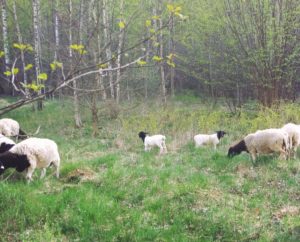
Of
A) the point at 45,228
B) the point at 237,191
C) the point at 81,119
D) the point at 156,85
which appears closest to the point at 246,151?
the point at 237,191

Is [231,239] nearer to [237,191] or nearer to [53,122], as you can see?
[237,191]

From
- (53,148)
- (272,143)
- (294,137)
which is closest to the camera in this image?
(53,148)

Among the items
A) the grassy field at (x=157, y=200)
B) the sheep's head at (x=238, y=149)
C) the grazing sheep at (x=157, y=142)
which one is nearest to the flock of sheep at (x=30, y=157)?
the grassy field at (x=157, y=200)

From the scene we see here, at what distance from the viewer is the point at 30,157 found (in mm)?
8211

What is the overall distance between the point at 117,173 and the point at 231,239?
3.35 m

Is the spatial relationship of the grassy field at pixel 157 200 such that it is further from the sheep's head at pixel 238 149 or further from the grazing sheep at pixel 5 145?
the grazing sheep at pixel 5 145

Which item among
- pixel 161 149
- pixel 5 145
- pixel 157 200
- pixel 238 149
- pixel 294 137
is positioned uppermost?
pixel 5 145

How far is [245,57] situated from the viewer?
18.9 meters

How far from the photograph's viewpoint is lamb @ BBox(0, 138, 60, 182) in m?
8.16

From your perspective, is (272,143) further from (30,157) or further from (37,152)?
(30,157)

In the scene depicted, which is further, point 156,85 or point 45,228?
point 156,85

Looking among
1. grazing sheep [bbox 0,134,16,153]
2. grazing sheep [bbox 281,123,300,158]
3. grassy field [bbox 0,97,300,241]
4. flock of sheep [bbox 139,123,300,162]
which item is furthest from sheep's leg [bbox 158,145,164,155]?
grazing sheep [bbox 0,134,16,153]

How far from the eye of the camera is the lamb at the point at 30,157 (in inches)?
321

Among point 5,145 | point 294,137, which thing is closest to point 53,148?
point 5,145
